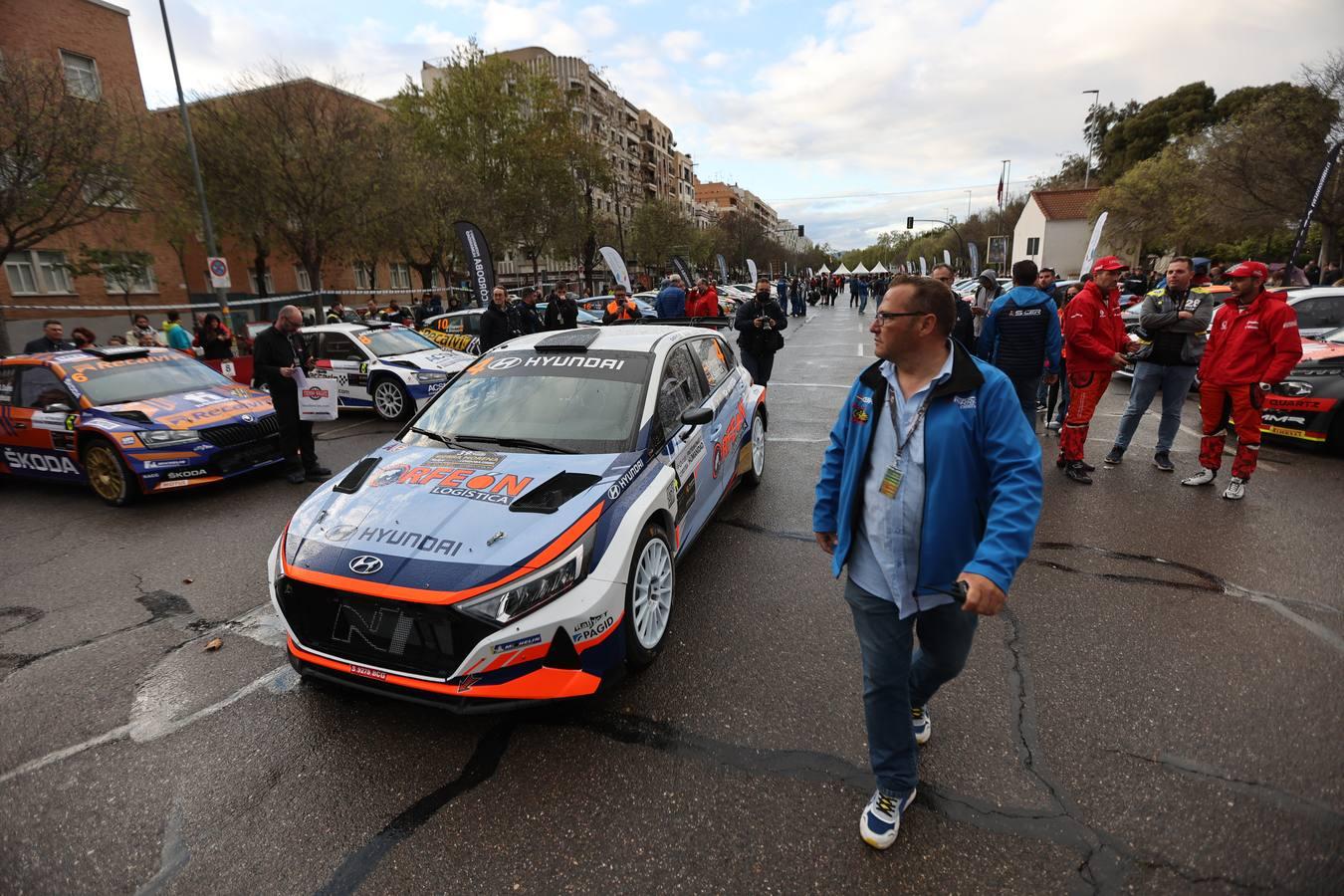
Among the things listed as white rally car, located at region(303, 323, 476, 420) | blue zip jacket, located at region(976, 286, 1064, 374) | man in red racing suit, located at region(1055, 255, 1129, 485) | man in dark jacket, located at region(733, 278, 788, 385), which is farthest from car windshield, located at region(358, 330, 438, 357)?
man in red racing suit, located at region(1055, 255, 1129, 485)

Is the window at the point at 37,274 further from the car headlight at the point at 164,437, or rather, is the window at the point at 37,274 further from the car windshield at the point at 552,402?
the car windshield at the point at 552,402

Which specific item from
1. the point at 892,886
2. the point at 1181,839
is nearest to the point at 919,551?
the point at 892,886

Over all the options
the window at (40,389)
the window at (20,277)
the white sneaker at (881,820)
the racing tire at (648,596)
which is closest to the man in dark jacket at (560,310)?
the window at (40,389)

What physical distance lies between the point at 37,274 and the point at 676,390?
29.1 metres

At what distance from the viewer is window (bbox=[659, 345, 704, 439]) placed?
3.76 m

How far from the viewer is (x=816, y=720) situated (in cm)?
277

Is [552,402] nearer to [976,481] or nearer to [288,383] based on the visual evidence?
[976,481]

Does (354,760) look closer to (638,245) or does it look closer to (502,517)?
(502,517)

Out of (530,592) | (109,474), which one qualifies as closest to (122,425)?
(109,474)

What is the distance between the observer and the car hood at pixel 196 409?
5.88 meters

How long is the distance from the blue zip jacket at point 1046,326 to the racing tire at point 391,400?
7575mm

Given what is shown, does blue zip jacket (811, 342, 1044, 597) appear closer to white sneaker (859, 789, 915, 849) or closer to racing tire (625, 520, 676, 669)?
white sneaker (859, 789, 915, 849)

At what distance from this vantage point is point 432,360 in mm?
9914

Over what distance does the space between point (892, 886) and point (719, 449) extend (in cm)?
287
